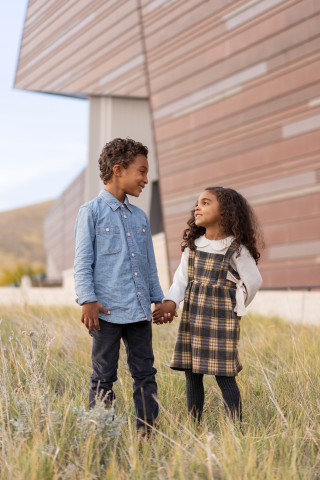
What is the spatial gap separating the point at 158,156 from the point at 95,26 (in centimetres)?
409

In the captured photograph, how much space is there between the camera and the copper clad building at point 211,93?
9.41 meters

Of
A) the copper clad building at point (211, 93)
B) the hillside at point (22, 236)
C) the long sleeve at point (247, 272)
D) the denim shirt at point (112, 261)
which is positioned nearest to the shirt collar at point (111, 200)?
the denim shirt at point (112, 261)

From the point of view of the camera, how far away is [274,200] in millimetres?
9805

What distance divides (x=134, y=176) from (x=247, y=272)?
85 centimetres

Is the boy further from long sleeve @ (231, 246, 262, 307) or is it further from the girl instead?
long sleeve @ (231, 246, 262, 307)

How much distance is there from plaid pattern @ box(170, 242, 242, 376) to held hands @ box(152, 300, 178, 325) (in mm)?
81

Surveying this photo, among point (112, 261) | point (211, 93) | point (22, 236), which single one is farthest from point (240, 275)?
point (22, 236)

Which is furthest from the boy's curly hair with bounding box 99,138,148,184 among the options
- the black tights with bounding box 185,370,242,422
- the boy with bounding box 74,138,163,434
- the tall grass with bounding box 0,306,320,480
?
the black tights with bounding box 185,370,242,422

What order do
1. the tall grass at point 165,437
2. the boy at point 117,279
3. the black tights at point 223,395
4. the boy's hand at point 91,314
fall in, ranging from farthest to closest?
the black tights at point 223,395 < the boy at point 117,279 < the boy's hand at point 91,314 < the tall grass at point 165,437

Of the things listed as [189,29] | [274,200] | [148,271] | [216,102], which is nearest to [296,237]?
[274,200]

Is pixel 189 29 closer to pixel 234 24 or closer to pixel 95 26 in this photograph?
pixel 234 24

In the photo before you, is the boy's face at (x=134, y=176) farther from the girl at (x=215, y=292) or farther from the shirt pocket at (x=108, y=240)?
the girl at (x=215, y=292)

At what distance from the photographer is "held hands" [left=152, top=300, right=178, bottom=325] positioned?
124 inches

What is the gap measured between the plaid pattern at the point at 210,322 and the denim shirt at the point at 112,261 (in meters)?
0.27
